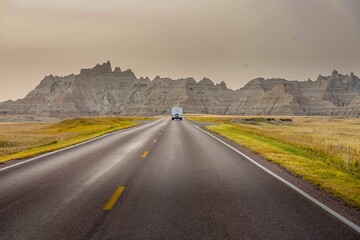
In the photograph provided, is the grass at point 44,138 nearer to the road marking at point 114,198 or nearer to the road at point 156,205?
the road at point 156,205

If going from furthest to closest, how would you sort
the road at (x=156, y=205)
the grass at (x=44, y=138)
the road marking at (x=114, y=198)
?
1. the grass at (x=44, y=138)
2. the road marking at (x=114, y=198)
3. the road at (x=156, y=205)

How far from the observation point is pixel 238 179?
10.0 m

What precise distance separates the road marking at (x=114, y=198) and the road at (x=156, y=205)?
0.07ft

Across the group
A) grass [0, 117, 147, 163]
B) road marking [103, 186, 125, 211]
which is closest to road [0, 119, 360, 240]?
road marking [103, 186, 125, 211]

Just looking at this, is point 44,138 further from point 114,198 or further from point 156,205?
point 156,205

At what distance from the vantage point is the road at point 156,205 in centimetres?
559

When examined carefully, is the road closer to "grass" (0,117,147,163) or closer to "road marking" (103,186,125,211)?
"road marking" (103,186,125,211)

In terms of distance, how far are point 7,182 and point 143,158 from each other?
569 cm

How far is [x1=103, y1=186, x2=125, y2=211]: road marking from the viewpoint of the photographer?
6973mm

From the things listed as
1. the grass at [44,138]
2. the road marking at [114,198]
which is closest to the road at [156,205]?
the road marking at [114,198]

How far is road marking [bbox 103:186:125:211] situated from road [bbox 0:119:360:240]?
0.8 inches

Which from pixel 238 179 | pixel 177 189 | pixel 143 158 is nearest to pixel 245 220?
pixel 177 189

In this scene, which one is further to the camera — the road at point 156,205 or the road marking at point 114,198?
the road marking at point 114,198

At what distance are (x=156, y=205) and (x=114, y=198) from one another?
110 cm
